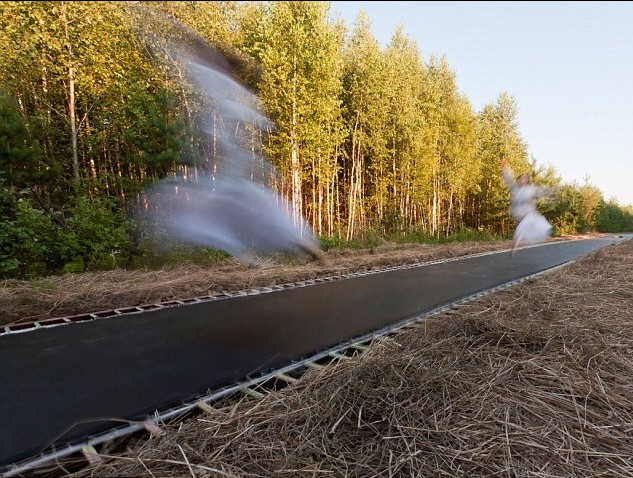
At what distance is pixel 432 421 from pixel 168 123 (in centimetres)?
821

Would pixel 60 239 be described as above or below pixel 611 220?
below

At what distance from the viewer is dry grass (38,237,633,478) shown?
135 cm

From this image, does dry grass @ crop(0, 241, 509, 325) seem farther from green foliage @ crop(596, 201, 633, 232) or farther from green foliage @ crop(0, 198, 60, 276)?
green foliage @ crop(596, 201, 633, 232)

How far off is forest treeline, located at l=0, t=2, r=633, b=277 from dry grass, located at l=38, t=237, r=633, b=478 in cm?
155

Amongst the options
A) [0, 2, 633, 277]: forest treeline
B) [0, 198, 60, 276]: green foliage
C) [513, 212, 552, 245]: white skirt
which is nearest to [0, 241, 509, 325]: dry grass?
[0, 198, 60, 276]: green foliage

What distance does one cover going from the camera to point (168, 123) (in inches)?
313

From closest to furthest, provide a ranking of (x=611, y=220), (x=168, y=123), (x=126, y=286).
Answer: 1. (x=126, y=286)
2. (x=168, y=123)
3. (x=611, y=220)

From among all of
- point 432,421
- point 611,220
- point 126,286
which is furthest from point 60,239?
point 611,220

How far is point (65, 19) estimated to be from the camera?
230 centimetres

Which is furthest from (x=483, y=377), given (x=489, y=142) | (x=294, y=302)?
(x=489, y=142)

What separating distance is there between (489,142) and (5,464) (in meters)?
28.1

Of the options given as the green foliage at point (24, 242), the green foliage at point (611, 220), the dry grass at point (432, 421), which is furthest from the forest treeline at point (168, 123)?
the green foliage at point (611, 220)

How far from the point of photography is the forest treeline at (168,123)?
509 centimetres

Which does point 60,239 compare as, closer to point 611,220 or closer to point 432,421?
point 432,421
